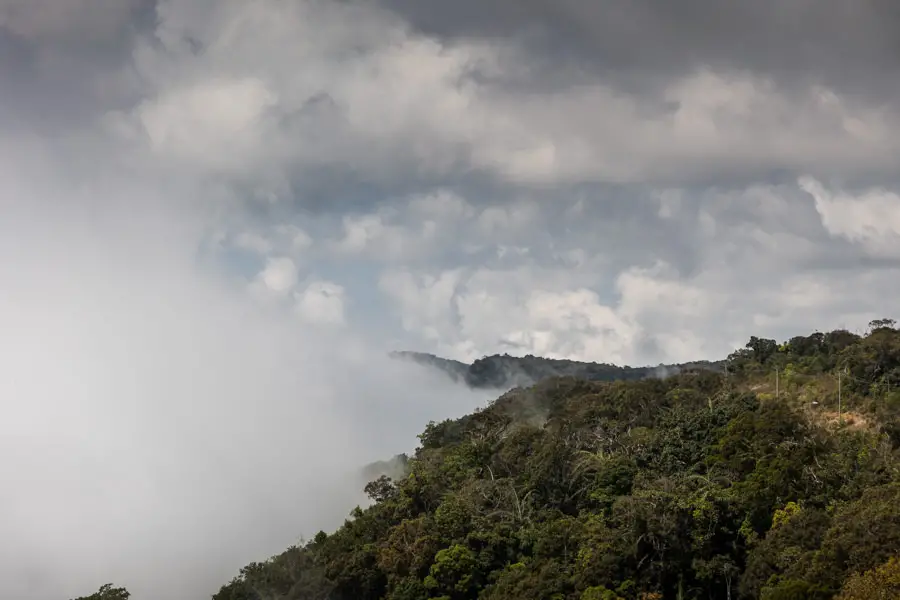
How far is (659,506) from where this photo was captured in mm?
64312

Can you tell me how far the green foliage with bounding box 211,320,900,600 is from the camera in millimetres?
55906

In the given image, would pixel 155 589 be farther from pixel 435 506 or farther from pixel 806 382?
pixel 806 382

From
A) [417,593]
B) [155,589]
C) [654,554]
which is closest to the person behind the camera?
[654,554]

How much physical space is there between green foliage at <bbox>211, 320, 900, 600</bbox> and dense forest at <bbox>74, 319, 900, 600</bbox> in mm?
161

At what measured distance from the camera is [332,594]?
74312 millimetres

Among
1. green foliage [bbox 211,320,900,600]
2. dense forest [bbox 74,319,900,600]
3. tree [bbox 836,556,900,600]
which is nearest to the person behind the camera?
tree [bbox 836,556,900,600]

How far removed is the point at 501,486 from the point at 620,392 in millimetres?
27483

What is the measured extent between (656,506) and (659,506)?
0.29 metres

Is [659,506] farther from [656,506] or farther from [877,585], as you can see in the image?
[877,585]

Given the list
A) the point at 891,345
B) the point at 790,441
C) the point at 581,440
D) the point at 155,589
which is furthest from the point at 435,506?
the point at 155,589

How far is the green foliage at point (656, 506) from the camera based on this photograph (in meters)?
55.9

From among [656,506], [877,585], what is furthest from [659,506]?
[877,585]

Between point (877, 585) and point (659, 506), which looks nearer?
point (877, 585)

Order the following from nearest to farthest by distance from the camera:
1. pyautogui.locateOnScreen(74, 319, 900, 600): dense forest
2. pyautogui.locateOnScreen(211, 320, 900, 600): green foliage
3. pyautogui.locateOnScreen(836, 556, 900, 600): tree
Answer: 1. pyautogui.locateOnScreen(836, 556, 900, 600): tree
2. pyautogui.locateOnScreen(74, 319, 900, 600): dense forest
3. pyautogui.locateOnScreen(211, 320, 900, 600): green foliage
